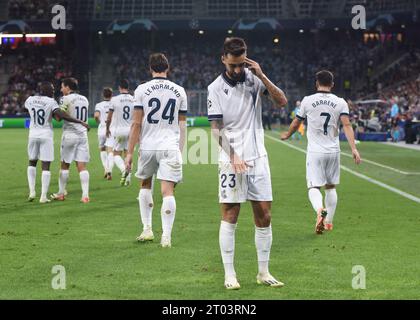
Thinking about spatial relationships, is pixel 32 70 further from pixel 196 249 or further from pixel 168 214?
pixel 196 249

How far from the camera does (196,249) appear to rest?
33.3 ft

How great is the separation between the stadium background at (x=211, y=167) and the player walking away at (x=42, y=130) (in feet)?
2.32

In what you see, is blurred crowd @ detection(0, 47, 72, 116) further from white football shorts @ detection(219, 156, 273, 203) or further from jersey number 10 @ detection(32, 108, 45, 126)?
white football shorts @ detection(219, 156, 273, 203)

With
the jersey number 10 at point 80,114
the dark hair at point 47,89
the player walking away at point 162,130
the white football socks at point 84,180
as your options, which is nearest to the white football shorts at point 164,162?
the player walking away at point 162,130

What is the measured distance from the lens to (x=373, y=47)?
67.2 metres

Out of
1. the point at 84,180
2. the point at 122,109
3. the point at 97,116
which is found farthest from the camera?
the point at 97,116

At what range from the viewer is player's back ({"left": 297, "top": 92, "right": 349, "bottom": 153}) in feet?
38.2

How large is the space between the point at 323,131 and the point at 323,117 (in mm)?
211

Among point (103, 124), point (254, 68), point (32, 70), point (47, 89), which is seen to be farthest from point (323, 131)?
point (32, 70)

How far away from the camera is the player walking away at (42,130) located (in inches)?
602

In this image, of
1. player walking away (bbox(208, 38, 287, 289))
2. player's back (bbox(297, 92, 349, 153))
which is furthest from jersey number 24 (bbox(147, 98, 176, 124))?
player walking away (bbox(208, 38, 287, 289))

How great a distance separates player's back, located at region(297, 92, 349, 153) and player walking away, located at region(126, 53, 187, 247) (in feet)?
7.04

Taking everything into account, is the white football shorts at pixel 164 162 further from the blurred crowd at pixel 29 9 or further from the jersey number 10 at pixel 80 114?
the blurred crowd at pixel 29 9
